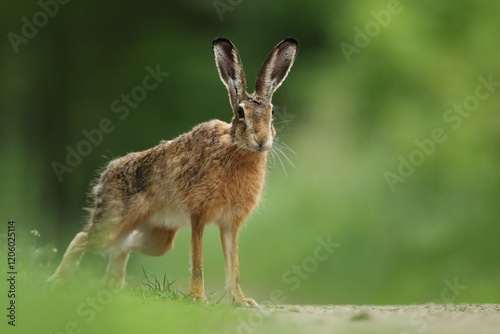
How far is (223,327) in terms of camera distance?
799 centimetres

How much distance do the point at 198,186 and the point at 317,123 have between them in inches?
370

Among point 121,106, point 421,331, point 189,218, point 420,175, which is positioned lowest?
point 421,331

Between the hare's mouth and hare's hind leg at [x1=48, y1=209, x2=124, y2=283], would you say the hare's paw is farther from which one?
the hare's mouth

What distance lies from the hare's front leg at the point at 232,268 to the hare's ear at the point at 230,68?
132 cm

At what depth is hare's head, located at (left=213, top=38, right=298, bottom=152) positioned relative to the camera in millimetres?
9727

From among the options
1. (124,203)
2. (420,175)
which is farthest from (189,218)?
(420,175)

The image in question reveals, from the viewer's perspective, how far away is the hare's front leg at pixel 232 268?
1025 cm

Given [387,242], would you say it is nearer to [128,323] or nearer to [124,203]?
[124,203]

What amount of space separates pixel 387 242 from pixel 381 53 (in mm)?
3624

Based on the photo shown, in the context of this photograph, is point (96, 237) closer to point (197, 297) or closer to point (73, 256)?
point (73, 256)

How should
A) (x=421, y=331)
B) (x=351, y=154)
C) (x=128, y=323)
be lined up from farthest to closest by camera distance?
(x=351, y=154)
(x=421, y=331)
(x=128, y=323)

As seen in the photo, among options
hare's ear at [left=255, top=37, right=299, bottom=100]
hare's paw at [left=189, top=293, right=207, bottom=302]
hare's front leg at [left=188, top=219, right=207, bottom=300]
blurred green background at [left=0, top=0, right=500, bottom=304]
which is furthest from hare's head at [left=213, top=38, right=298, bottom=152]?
blurred green background at [left=0, top=0, right=500, bottom=304]

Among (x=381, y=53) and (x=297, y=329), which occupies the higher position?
(x=381, y=53)

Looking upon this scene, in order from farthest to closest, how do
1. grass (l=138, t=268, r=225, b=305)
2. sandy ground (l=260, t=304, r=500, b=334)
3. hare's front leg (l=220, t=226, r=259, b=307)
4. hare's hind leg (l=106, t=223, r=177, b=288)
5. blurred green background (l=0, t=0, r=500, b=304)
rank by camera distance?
blurred green background (l=0, t=0, r=500, b=304)
hare's hind leg (l=106, t=223, r=177, b=288)
hare's front leg (l=220, t=226, r=259, b=307)
grass (l=138, t=268, r=225, b=305)
sandy ground (l=260, t=304, r=500, b=334)
